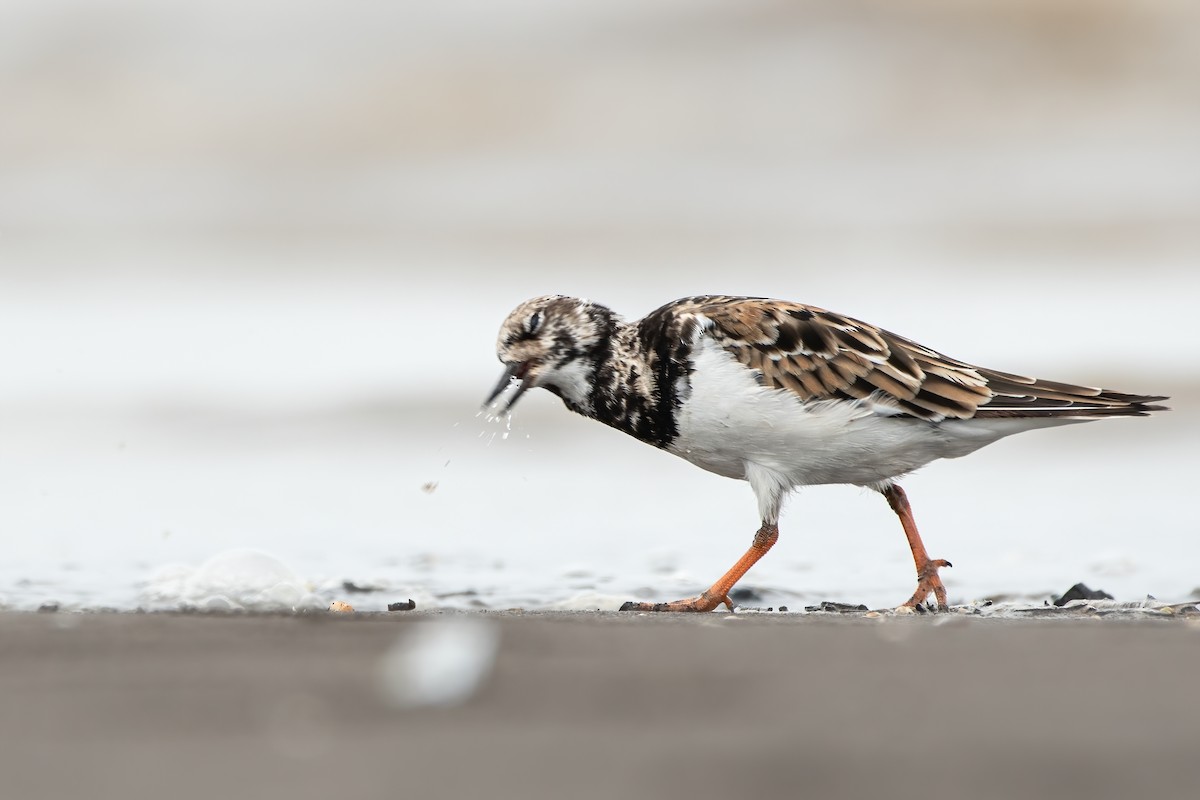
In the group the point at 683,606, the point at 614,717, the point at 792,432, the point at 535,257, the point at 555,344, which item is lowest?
the point at 614,717

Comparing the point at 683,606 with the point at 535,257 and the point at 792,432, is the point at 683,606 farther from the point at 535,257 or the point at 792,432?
the point at 535,257

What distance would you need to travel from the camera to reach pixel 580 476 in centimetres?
737

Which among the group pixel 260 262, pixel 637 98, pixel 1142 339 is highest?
pixel 637 98

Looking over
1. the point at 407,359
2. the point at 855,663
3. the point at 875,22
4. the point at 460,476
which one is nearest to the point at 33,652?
the point at 855,663

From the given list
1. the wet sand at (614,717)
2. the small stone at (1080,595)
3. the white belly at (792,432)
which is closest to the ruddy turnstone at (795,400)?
the white belly at (792,432)

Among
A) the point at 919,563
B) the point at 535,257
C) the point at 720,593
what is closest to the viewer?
the point at 720,593

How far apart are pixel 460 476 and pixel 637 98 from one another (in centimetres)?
950

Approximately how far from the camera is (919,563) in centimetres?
467

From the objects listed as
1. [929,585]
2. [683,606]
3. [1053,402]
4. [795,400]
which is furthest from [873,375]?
[683,606]

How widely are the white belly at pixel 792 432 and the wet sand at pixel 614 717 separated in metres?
1.69

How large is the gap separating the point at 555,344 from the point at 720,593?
3.12ft

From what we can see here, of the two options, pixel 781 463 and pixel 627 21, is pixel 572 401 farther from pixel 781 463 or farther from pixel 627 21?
pixel 627 21

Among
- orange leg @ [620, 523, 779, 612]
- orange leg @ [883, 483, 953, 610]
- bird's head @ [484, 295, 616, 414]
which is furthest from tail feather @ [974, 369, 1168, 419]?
bird's head @ [484, 295, 616, 414]

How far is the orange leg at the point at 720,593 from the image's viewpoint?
14.2 feet
